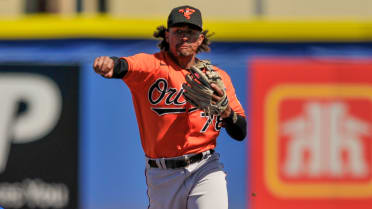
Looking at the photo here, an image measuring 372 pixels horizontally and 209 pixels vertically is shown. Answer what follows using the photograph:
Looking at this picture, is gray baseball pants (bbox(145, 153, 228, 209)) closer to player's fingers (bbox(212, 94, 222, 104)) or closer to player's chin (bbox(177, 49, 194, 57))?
player's fingers (bbox(212, 94, 222, 104))

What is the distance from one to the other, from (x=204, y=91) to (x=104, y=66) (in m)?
0.63

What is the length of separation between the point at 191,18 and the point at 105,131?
9.48 ft

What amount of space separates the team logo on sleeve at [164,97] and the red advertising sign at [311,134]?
8.96ft

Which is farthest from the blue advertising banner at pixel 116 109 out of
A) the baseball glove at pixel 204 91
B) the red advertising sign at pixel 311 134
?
the baseball glove at pixel 204 91

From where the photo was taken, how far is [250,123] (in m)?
6.81

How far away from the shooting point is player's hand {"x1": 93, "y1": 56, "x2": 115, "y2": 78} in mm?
3617

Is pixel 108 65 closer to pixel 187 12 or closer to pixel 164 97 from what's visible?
pixel 164 97

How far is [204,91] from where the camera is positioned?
3.90 metres

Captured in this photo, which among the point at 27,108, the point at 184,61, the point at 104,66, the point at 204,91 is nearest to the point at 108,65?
the point at 104,66

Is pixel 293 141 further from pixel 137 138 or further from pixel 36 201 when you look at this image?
pixel 36 201

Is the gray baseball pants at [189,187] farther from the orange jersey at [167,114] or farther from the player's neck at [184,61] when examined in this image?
the player's neck at [184,61]

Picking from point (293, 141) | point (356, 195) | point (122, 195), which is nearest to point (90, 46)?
point (122, 195)

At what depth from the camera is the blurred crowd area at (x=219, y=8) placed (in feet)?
25.4

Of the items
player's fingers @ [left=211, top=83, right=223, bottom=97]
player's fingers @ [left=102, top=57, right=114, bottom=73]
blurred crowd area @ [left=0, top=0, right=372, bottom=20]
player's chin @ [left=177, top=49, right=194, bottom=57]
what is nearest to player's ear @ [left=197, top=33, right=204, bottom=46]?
player's chin @ [left=177, top=49, right=194, bottom=57]
